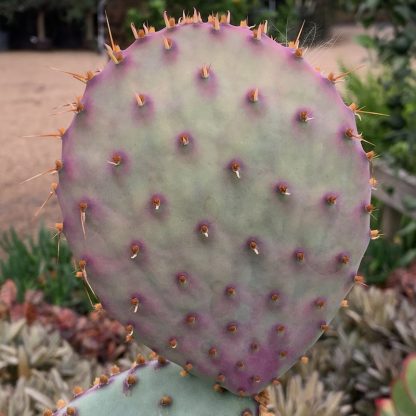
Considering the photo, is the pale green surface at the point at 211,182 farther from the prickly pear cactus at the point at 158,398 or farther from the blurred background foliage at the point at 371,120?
the blurred background foliage at the point at 371,120

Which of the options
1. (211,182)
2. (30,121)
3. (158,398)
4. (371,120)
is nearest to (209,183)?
(211,182)

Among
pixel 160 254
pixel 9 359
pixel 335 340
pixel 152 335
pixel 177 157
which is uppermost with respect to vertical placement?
pixel 177 157

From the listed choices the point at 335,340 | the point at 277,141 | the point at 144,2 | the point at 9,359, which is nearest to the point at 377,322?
the point at 335,340

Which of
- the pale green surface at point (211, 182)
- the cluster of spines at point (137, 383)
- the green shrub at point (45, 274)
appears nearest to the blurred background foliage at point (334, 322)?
the green shrub at point (45, 274)

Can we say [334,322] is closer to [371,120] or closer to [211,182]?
[211,182]

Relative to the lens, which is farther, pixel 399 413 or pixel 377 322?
pixel 377 322

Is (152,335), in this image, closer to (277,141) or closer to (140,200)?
(140,200)

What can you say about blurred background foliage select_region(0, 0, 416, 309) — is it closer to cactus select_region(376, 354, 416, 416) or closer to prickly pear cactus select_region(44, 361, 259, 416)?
cactus select_region(376, 354, 416, 416)
